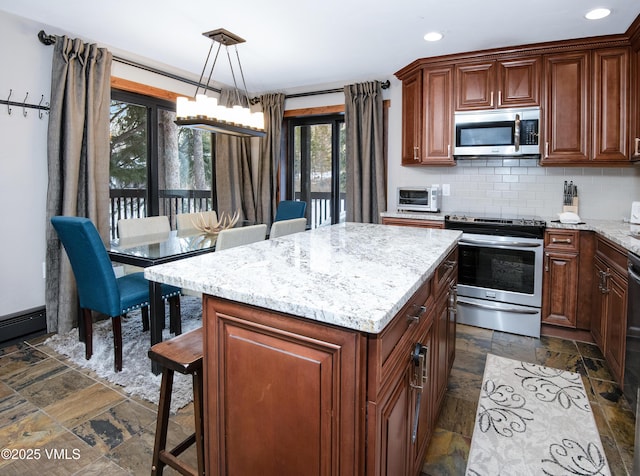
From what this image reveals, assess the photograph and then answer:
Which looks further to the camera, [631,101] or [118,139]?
[118,139]

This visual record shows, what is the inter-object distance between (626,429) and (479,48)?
125 inches

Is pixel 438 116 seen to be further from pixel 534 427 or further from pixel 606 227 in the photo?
pixel 534 427

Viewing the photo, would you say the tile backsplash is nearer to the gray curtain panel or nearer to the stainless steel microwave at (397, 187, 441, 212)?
the stainless steel microwave at (397, 187, 441, 212)

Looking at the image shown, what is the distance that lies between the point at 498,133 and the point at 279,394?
3443mm

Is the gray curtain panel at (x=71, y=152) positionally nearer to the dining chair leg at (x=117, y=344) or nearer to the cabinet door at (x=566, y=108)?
the dining chair leg at (x=117, y=344)

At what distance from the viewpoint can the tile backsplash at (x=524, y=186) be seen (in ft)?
11.9

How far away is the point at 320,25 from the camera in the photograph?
3.16m

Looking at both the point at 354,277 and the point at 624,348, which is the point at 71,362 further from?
the point at 624,348

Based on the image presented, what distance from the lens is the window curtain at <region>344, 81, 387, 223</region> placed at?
14.7ft

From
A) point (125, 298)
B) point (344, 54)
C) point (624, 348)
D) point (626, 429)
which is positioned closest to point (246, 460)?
point (125, 298)

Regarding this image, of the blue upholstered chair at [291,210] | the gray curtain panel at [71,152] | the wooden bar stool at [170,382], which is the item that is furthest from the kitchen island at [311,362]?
the blue upholstered chair at [291,210]

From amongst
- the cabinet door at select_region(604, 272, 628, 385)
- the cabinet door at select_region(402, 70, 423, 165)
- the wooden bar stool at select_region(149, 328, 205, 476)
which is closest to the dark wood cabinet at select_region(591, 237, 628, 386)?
the cabinet door at select_region(604, 272, 628, 385)

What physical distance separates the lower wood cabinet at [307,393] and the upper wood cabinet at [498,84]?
298 cm

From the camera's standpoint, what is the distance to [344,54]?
3.84 meters
